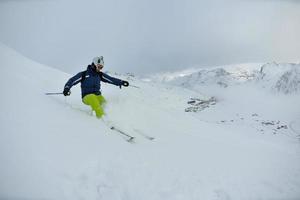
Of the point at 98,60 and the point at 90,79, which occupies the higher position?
the point at 98,60

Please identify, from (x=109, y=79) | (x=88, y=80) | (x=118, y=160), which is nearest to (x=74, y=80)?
(x=88, y=80)

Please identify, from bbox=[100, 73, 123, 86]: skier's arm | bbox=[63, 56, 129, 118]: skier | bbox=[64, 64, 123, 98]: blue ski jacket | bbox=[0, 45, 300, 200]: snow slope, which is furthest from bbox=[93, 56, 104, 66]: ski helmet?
bbox=[0, 45, 300, 200]: snow slope

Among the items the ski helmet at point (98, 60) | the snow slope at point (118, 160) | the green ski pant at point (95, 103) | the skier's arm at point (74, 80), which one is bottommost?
the snow slope at point (118, 160)

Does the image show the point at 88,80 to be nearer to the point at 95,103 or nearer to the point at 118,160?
the point at 95,103

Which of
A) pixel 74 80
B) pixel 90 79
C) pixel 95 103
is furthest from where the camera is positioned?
pixel 90 79

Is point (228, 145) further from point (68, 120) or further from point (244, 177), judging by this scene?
point (68, 120)

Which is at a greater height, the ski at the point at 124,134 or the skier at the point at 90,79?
the skier at the point at 90,79

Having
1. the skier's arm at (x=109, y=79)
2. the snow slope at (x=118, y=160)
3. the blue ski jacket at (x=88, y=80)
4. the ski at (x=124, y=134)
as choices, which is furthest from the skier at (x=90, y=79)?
the ski at (x=124, y=134)

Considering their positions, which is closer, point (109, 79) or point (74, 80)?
point (74, 80)

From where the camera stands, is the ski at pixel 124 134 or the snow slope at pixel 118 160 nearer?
the snow slope at pixel 118 160

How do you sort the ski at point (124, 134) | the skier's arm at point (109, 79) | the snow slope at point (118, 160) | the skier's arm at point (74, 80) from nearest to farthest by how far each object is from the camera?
the snow slope at point (118, 160) < the ski at point (124, 134) < the skier's arm at point (74, 80) < the skier's arm at point (109, 79)

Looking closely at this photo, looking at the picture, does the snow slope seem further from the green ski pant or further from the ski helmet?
the ski helmet

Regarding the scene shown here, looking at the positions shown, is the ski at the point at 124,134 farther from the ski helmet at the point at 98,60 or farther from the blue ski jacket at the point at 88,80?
the ski helmet at the point at 98,60

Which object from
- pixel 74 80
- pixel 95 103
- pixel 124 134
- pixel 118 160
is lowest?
pixel 118 160
